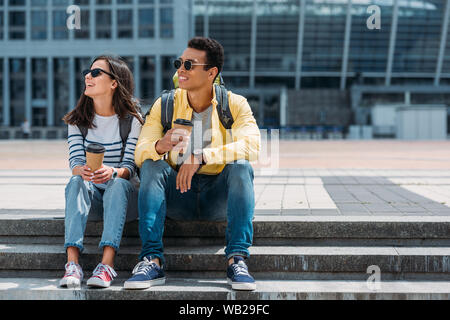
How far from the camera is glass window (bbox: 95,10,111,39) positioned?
61.2 m

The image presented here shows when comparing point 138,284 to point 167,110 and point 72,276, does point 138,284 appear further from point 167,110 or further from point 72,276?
point 167,110

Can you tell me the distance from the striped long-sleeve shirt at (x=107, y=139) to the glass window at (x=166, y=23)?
57.1 meters

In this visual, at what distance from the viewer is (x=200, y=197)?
151 inches

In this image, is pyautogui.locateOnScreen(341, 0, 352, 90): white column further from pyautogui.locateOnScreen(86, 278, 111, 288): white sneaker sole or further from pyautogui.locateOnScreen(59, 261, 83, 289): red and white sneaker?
pyautogui.locateOnScreen(86, 278, 111, 288): white sneaker sole

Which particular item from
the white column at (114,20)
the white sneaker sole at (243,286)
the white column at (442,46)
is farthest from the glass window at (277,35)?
the white sneaker sole at (243,286)

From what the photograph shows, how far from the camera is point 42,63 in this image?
62875 millimetres

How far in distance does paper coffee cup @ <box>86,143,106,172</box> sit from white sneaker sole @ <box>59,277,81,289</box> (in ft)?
2.34

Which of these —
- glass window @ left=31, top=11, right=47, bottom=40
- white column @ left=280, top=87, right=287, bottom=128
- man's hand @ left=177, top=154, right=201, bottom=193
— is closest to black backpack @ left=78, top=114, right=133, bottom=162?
man's hand @ left=177, top=154, right=201, bottom=193

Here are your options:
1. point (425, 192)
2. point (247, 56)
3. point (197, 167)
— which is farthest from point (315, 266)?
point (247, 56)

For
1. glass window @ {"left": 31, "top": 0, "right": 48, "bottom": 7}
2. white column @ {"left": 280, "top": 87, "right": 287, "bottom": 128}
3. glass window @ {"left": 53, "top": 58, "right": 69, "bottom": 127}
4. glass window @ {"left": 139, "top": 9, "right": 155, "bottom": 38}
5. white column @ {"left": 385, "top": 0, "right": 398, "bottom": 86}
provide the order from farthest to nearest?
glass window @ {"left": 53, "top": 58, "right": 69, "bottom": 127} → glass window @ {"left": 31, "top": 0, "right": 48, "bottom": 7} → glass window @ {"left": 139, "top": 9, "right": 155, "bottom": 38} → white column @ {"left": 385, "top": 0, "right": 398, "bottom": 86} → white column @ {"left": 280, "top": 87, "right": 287, "bottom": 128}

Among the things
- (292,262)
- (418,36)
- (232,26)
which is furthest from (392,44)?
(292,262)

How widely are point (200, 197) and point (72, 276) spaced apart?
1002 mm
